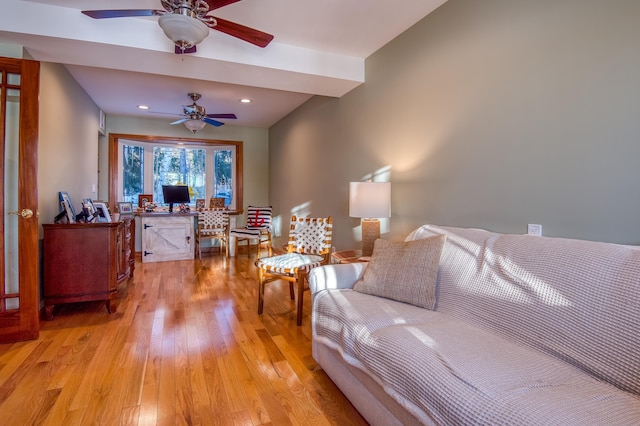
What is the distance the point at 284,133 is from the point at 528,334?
16.9 ft

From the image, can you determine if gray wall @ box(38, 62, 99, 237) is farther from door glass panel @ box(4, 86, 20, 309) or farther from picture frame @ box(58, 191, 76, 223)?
door glass panel @ box(4, 86, 20, 309)

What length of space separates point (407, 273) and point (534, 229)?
0.75m

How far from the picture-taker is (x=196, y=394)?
1.87 metres

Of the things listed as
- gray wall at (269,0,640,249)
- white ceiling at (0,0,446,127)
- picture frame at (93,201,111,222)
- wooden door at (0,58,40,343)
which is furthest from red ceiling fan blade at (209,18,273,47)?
picture frame at (93,201,111,222)

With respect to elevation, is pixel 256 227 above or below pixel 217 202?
below

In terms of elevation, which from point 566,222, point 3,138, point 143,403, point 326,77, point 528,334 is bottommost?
point 143,403

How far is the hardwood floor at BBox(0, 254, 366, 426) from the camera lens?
5.59ft

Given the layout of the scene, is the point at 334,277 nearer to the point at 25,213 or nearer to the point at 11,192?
the point at 25,213

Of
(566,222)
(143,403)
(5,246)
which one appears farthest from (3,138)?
(566,222)

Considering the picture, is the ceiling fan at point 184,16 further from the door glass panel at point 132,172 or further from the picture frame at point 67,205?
the door glass panel at point 132,172

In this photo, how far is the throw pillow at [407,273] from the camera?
6.25ft

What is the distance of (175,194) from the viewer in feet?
19.4

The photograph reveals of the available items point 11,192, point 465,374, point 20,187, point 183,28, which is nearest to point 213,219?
point 11,192

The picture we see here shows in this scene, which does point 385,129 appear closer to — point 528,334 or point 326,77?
point 326,77
